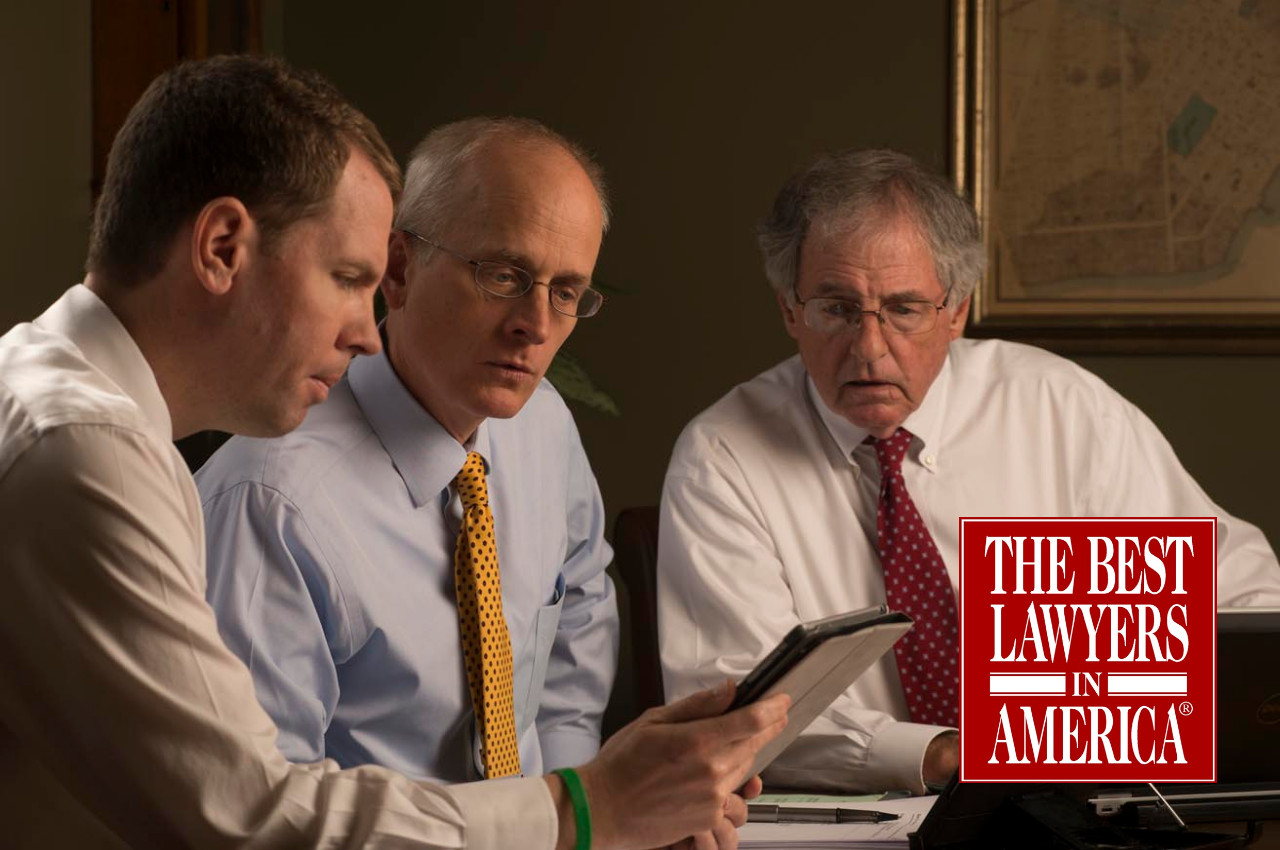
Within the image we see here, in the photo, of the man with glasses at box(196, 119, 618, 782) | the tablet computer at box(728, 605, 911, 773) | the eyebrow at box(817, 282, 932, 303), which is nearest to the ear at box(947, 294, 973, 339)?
the eyebrow at box(817, 282, 932, 303)

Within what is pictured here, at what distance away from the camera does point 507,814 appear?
1113mm

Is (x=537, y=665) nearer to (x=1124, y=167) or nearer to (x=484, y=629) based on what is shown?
(x=484, y=629)

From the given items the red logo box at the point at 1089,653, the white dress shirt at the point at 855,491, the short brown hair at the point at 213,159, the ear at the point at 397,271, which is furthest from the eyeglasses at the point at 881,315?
the short brown hair at the point at 213,159

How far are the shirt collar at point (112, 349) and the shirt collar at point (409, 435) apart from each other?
544 millimetres

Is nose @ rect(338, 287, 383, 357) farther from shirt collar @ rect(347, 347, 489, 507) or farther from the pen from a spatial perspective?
the pen

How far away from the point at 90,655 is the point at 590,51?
2.94 metres

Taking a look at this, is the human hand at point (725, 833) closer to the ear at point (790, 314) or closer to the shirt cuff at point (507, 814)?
the shirt cuff at point (507, 814)

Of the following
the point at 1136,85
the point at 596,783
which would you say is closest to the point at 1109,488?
the point at 596,783

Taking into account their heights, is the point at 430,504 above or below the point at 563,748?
above

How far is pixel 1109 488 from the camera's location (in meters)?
2.30

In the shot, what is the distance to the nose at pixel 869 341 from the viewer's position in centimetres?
215

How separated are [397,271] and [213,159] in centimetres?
64

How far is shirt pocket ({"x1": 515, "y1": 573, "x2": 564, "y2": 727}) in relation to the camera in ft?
6.05

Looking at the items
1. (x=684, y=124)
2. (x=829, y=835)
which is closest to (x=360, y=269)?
(x=829, y=835)
